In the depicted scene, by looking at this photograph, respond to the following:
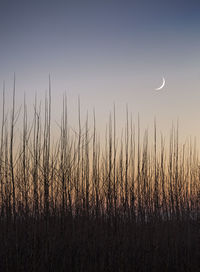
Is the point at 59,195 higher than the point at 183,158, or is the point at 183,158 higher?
the point at 183,158

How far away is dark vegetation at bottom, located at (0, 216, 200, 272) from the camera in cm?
277

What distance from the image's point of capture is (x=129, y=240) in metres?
3.29

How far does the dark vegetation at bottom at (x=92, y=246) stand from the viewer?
2.77 meters

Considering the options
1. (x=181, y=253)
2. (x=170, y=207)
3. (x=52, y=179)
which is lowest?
(x=181, y=253)

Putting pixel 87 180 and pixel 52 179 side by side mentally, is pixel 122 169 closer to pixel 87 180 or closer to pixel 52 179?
pixel 87 180

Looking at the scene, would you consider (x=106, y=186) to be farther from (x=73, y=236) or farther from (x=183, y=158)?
(x=183, y=158)

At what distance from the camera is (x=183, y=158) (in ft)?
13.9

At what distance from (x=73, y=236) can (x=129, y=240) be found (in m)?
0.54

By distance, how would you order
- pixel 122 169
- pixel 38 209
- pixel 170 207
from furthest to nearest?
pixel 170 207 < pixel 122 169 < pixel 38 209

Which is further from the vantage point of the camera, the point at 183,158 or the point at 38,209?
the point at 183,158

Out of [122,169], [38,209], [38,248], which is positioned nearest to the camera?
[38,248]

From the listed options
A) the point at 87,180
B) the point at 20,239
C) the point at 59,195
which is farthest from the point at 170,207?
the point at 20,239

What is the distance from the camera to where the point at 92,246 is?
3.03 meters

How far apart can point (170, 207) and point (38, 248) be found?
5.54 ft
